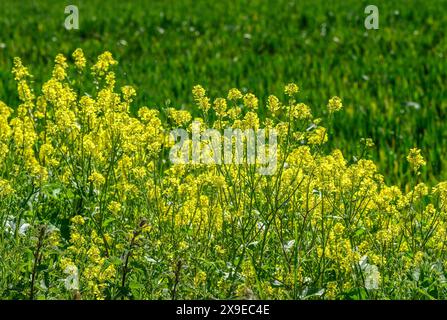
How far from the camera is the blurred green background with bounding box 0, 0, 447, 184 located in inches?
269

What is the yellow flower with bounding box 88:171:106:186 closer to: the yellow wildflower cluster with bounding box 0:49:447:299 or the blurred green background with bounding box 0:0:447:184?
the yellow wildflower cluster with bounding box 0:49:447:299

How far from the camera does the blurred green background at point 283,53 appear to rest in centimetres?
684

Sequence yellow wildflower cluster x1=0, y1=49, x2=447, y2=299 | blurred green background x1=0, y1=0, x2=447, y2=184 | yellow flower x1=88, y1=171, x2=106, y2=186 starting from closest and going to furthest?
yellow wildflower cluster x1=0, y1=49, x2=447, y2=299
yellow flower x1=88, y1=171, x2=106, y2=186
blurred green background x1=0, y1=0, x2=447, y2=184

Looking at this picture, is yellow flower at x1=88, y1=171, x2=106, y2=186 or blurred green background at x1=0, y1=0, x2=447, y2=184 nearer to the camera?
yellow flower at x1=88, y1=171, x2=106, y2=186

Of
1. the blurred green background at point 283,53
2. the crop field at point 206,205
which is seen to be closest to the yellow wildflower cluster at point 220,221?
the crop field at point 206,205

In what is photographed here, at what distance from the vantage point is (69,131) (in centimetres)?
420

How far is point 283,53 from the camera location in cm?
1010

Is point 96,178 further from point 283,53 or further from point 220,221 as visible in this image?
point 283,53

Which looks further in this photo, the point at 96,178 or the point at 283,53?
the point at 283,53

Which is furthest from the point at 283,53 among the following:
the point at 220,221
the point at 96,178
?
the point at 96,178

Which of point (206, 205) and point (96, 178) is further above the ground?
point (96, 178)

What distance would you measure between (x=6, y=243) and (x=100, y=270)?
0.52m

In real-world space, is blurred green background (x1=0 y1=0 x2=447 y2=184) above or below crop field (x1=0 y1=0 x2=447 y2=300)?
above

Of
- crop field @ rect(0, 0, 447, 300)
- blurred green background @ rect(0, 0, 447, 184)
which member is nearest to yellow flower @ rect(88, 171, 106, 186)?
crop field @ rect(0, 0, 447, 300)
